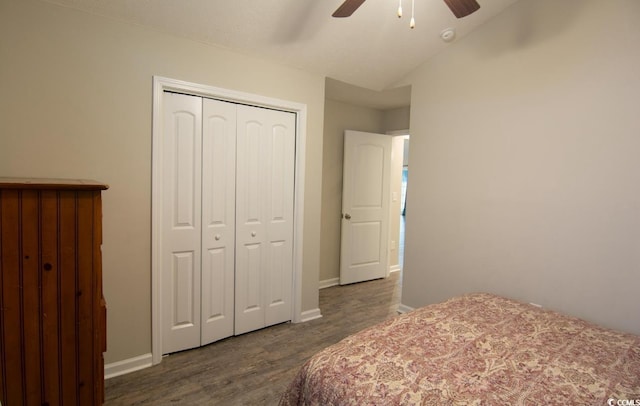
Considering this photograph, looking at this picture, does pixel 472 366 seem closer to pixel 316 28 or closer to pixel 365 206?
pixel 316 28

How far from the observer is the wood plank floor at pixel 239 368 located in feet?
6.55

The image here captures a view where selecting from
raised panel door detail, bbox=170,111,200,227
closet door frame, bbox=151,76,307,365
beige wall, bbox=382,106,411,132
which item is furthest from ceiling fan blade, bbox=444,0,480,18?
beige wall, bbox=382,106,411,132

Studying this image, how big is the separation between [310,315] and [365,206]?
169 centimetres

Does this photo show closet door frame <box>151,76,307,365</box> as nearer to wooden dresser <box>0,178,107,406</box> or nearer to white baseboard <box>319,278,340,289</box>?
wooden dresser <box>0,178,107,406</box>

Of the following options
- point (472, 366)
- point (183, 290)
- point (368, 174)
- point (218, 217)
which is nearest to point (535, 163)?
point (472, 366)

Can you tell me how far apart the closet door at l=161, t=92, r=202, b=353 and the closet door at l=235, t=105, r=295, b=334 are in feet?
1.11

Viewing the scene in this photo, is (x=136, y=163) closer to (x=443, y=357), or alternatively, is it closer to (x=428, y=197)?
(x=443, y=357)

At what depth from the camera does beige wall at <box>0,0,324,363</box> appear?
72.1 inches

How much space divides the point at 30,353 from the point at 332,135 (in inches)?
133

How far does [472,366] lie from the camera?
1335mm

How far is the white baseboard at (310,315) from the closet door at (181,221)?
0.99m

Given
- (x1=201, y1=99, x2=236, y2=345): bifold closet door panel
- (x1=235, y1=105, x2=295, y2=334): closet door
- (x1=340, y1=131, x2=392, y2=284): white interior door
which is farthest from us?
(x1=340, y1=131, x2=392, y2=284): white interior door

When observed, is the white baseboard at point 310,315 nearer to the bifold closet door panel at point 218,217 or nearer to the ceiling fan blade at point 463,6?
the bifold closet door panel at point 218,217

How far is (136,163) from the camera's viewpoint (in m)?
2.19
